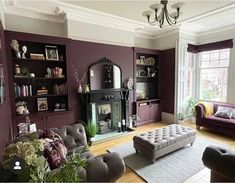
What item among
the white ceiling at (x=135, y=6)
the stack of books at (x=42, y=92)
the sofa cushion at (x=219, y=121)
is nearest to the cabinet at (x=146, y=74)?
the white ceiling at (x=135, y=6)

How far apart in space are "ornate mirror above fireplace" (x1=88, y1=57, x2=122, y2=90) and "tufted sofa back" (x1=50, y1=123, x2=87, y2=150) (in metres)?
1.68

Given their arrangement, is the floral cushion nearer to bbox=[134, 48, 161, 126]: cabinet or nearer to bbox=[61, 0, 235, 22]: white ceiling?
bbox=[61, 0, 235, 22]: white ceiling

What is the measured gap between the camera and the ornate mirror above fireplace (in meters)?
3.96

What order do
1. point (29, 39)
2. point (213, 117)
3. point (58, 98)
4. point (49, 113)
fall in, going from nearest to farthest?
point (29, 39) → point (49, 113) → point (58, 98) → point (213, 117)

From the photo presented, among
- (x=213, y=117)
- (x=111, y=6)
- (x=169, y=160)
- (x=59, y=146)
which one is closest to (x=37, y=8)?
(x=111, y=6)

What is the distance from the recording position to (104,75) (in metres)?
4.16

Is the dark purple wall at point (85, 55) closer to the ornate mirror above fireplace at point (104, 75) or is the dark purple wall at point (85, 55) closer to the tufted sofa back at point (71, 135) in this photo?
the ornate mirror above fireplace at point (104, 75)

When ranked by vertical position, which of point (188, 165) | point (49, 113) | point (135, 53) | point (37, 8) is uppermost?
point (37, 8)

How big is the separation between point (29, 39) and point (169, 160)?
11.7 feet

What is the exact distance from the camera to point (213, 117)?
4.08 metres

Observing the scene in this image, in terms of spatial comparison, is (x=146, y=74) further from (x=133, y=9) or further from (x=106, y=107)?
(x=133, y=9)

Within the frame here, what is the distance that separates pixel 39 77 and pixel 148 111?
329 cm

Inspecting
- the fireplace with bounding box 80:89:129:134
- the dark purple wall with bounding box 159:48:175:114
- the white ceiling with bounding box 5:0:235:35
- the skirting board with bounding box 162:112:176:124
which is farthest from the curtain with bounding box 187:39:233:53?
the fireplace with bounding box 80:89:129:134

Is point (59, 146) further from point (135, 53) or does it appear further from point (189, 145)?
point (135, 53)
